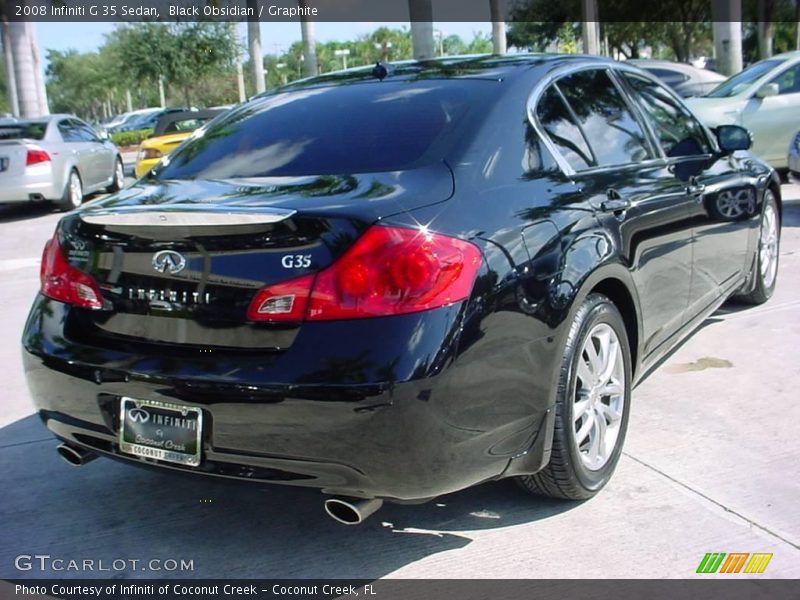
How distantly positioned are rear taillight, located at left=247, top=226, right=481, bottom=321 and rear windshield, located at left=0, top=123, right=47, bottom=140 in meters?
11.5

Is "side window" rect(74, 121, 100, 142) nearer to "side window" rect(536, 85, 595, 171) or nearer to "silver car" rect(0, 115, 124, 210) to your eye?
"silver car" rect(0, 115, 124, 210)

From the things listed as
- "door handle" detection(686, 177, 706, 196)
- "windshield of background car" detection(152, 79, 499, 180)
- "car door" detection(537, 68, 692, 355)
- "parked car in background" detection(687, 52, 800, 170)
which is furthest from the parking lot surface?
"parked car in background" detection(687, 52, 800, 170)

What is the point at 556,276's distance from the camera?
3.03 m

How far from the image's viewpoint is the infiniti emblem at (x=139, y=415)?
2842 mm

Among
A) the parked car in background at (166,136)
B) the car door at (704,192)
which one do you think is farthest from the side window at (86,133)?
the car door at (704,192)

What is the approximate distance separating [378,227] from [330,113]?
1.10 metres

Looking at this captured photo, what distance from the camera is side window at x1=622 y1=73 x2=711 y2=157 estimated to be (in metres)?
4.35

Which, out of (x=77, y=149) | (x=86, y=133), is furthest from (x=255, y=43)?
(x=77, y=149)

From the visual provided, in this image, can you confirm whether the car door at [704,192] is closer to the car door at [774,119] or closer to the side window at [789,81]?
the car door at [774,119]

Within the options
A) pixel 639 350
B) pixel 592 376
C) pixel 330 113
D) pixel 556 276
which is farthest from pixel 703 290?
pixel 330 113

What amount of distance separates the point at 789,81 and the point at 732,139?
Result: 6958mm

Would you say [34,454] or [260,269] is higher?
[260,269]

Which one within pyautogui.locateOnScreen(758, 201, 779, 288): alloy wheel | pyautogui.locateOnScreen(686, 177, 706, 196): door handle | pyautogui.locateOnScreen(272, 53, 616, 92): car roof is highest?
pyautogui.locateOnScreen(272, 53, 616, 92): car roof

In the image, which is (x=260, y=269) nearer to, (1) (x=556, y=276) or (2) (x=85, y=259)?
(2) (x=85, y=259)
